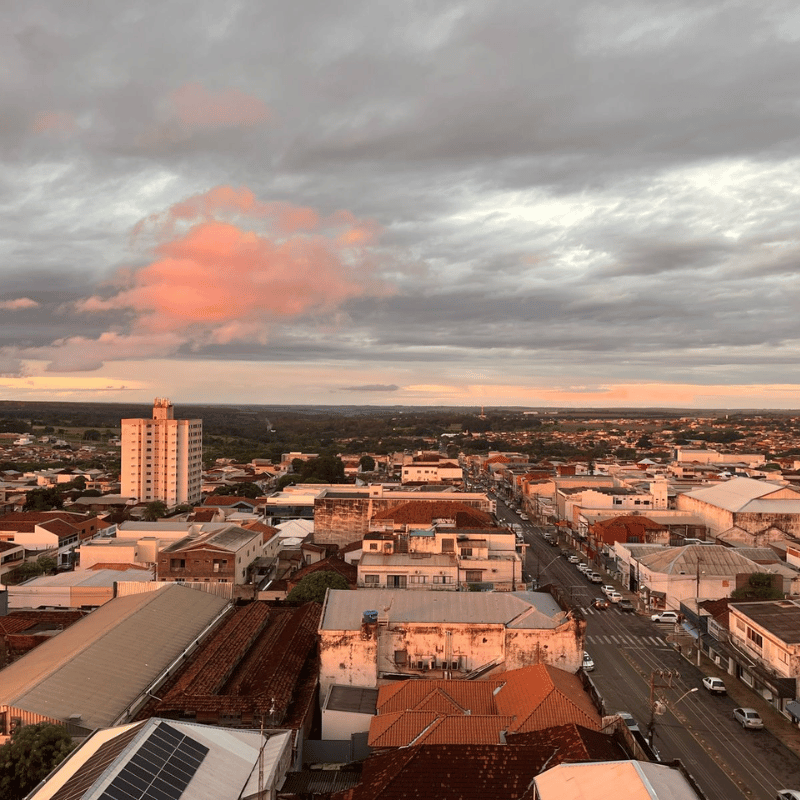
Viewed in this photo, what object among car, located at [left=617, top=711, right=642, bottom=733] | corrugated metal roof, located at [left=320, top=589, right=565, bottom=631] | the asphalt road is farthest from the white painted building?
the asphalt road

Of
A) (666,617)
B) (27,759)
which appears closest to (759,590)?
(666,617)

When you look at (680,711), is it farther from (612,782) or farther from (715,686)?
(612,782)

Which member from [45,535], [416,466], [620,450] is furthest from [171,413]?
[620,450]

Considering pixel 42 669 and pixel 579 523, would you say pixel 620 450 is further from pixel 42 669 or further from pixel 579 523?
pixel 42 669

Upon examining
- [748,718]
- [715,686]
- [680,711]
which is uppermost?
[748,718]

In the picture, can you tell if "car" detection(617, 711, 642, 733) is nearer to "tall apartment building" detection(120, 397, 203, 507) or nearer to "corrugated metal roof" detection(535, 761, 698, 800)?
"corrugated metal roof" detection(535, 761, 698, 800)

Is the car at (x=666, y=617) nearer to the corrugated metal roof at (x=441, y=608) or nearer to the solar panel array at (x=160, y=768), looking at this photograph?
the corrugated metal roof at (x=441, y=608)
